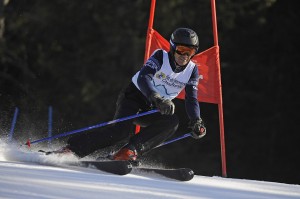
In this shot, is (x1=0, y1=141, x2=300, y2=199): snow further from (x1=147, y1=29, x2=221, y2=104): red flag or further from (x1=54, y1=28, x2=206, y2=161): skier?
(x1=147, y1=29, x2=221, y2=104): red flag

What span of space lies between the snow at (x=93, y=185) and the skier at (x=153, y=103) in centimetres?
21

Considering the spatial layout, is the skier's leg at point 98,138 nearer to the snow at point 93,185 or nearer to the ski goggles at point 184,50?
the snow at point 93,185

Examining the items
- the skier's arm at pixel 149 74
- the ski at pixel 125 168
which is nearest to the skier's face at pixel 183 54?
the skier's arm at pixel 149 74

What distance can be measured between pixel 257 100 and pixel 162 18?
3.29 m

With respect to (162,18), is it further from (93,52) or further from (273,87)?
(273,87)

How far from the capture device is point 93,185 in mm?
3943

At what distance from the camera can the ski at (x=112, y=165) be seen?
4.66 meters

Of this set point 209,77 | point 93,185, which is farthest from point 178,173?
point 209,77

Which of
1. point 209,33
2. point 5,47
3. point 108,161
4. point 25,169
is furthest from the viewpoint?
point 209,33

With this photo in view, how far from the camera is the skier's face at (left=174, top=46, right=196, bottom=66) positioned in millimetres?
5219

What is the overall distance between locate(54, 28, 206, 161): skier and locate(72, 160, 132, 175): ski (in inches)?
8.0

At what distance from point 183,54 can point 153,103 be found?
0.56m

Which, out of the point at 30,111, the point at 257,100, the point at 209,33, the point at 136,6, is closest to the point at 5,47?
the point at 30,111

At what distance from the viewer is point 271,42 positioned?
16.5m
